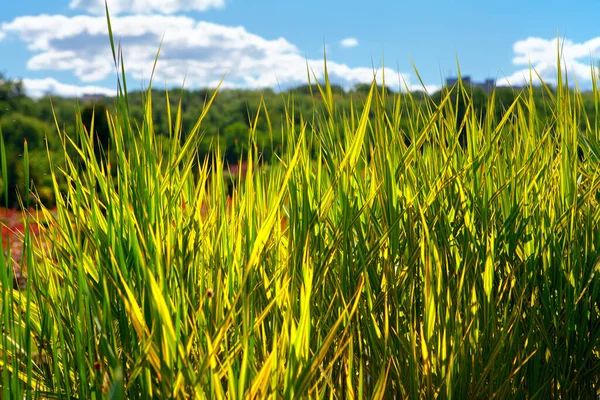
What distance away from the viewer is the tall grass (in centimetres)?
126

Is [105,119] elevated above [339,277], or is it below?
above

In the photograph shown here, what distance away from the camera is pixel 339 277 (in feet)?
5.44

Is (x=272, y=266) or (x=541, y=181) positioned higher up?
(x=541, y=181)

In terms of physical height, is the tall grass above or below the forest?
below

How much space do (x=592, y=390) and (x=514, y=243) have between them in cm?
58

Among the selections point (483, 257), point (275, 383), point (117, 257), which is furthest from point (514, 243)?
point (117, 257)

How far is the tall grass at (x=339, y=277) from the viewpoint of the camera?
126 centimetres

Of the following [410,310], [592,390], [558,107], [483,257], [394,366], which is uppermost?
[558,107]

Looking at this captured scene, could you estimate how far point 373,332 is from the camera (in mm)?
1526

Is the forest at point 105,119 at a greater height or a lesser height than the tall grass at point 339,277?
greater

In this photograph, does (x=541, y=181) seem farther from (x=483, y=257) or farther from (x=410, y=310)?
(x=410, y=310)

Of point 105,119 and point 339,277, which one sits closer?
point 339,277

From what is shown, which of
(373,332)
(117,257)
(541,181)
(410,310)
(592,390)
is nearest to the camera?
(117,257)

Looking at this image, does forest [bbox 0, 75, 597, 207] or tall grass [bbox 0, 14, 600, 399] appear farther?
forest [bbox 0, 75, 597, 207]
